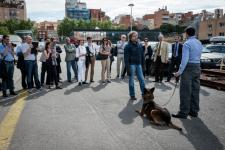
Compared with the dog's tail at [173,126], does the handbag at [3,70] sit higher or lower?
higher

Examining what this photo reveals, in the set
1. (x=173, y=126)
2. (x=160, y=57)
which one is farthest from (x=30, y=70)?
(x=173, y=126)

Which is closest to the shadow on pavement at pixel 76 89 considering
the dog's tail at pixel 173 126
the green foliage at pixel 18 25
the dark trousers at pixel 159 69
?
the dark trousers at pixel 159 69

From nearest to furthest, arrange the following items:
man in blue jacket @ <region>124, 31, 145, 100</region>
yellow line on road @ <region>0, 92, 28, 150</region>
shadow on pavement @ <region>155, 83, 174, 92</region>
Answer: yellow line on road @ <region>0, 92, 28, 150</region> → man in blue jacket @ <region>124, 31, 145, 100</region> → shadow on pavement @ <region>155, 83, 174, 92</region>

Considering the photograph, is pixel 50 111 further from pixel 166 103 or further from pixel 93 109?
pixel 166 103

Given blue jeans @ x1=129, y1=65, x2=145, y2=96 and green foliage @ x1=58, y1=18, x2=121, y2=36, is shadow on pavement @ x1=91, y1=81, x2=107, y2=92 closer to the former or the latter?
blue jeans @ x1=129, y1=65, x2=145, y2=96

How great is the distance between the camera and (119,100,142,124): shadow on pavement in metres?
7.02

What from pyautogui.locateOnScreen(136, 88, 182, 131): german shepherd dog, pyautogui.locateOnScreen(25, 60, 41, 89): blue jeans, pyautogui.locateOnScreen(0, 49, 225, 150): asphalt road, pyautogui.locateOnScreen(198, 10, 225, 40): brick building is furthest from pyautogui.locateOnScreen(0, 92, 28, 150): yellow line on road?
pyautogui.locateOnScreen(198, 10, 225, 40): brick building

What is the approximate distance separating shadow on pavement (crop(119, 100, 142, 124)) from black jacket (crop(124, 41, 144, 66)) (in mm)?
1220

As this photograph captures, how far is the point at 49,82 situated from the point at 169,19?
16597cm

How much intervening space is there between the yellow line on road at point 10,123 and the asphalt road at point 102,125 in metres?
0.03

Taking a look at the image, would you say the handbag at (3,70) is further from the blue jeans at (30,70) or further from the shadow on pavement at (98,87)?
the shadow on pavement at (98,87)

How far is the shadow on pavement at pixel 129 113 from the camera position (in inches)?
276

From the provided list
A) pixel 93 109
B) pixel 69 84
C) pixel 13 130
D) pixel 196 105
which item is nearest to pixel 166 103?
pixel 196 105

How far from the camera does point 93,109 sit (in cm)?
809
